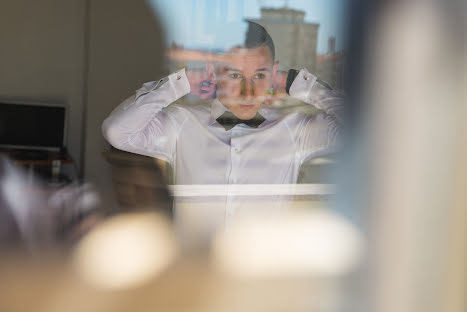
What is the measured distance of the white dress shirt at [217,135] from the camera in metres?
1.35

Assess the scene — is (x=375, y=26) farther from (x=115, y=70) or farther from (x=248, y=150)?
(x=115, y=70)

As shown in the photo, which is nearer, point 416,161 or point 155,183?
point 416,161

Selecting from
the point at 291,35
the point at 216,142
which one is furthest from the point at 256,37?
the point at 216,142

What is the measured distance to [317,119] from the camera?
1396 mm

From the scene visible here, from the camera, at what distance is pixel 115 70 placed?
1.31 meters

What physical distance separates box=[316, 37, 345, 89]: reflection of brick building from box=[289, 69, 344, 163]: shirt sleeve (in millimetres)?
22

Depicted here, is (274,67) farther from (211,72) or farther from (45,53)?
(45,53)

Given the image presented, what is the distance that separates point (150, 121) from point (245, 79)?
31cm

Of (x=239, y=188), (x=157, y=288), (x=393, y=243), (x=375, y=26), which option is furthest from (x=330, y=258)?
(x=375, y=26)

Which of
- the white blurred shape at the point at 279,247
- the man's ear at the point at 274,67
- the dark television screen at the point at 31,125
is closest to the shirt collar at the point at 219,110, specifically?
the man's ear at the point at 274,67

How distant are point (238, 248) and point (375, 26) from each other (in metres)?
0.72

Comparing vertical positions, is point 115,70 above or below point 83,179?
above

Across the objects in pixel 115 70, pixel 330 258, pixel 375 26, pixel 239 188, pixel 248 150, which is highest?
pixel 375 26

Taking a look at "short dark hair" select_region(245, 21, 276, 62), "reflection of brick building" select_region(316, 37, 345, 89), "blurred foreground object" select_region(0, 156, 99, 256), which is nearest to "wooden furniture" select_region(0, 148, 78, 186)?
"blurred foreground object" select_region(0, 156, 99, 256)
